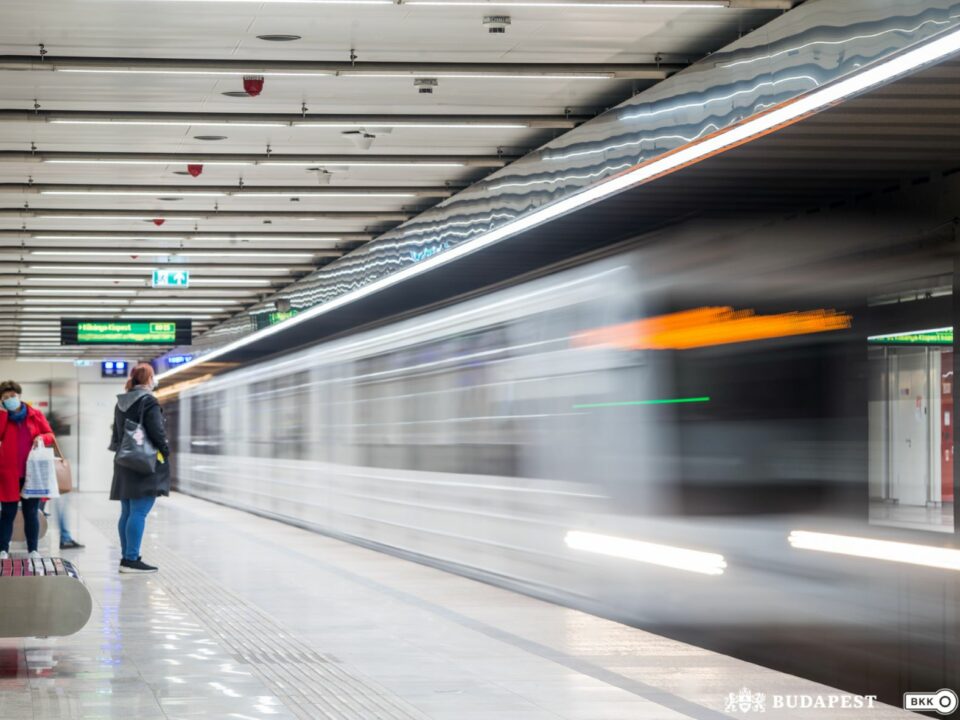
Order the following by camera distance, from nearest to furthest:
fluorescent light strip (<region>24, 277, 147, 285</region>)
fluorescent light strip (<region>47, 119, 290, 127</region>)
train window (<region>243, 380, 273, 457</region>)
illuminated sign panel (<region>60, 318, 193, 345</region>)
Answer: fluorescent light strip (<region>47, 119, 290, 127</region>), fluorescent light strip (<region>24, 277, 147, 285</region>), train window (<region>243, 380, 273, 457</region>), illuminated sign panel (<region>60, 318, 193, 345</region>)

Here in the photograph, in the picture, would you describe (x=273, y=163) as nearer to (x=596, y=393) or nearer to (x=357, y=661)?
(x=596, y=393)

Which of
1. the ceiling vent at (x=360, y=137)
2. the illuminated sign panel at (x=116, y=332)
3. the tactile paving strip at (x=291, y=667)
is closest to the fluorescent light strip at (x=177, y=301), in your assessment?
the illuminated sign panel at (x=116, y=332)

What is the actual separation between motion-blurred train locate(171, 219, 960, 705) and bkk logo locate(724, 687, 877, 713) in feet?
0.50

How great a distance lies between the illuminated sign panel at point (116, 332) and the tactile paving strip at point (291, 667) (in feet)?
49.2

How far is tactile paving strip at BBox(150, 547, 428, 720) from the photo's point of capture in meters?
6.08

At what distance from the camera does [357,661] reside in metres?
7.41

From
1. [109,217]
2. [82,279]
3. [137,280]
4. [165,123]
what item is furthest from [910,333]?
[82,279]

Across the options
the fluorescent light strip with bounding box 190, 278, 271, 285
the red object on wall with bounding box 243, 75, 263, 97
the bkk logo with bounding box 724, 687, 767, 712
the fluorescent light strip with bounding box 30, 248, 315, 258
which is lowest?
the bkk logo with bounding box 724, 687, 767, 712

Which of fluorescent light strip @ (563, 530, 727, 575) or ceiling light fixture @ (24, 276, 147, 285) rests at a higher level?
ceiling light fixture @ (24, 276, 147, 285)

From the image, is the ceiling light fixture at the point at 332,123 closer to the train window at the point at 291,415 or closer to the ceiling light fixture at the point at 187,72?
the ceiling light fixture at the point at 187,72

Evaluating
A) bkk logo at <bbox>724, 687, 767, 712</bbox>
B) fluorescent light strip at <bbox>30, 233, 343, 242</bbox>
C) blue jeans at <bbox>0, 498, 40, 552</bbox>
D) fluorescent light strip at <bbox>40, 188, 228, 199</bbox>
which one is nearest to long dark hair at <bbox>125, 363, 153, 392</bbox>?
blue jeans at <bbox>0, 498, 40, 552</bbox>

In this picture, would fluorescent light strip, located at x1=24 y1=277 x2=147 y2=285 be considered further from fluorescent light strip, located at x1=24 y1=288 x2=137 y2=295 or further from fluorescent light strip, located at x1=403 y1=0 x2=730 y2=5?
fluorescent light strip, located at x1=403 y1=0 x2=730 y2=5

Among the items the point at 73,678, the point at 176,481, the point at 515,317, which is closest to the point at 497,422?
the point at 515,317

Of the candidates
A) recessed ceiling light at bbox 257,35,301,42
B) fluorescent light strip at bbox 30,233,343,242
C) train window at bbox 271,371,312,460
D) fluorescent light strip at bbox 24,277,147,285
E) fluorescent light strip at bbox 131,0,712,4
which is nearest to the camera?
fluorescent light strip at bbox 131,0,712,4
